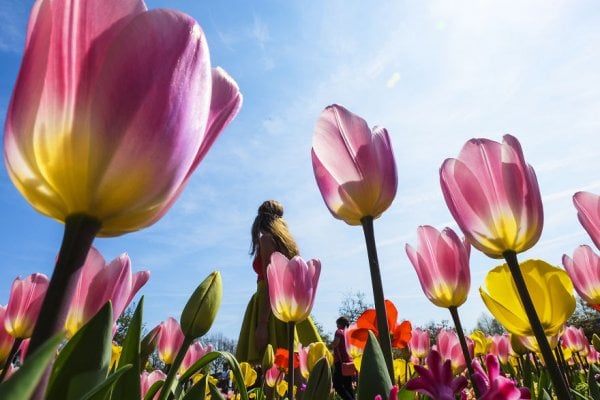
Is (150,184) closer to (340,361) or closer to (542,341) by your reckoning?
(542,341)

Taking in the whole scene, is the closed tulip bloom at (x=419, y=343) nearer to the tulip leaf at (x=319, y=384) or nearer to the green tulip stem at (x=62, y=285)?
the tulip leaf at (x=319, y=384)

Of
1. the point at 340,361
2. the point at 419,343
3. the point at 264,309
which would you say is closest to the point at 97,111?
the point at 419,343

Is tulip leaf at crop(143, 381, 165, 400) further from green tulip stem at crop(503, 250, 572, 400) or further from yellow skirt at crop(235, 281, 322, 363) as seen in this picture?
yellow skirt at crop(235, 281, 322, 363)

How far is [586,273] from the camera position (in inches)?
50.2

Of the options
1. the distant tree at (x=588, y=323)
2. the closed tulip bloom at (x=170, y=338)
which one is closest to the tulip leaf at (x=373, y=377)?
the closed tulip bloom at (x=170, y=338)

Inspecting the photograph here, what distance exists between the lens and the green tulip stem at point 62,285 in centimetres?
35

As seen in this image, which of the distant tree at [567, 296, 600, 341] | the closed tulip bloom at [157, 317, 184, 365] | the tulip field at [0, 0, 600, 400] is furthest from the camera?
the distant tree at [567, 296, 600, 341]

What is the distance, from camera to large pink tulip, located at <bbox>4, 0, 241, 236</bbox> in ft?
1.42

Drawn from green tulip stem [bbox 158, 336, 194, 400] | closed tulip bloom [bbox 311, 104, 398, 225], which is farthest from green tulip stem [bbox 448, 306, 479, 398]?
green tulip stem [bbox 158, 336, 194, 400]

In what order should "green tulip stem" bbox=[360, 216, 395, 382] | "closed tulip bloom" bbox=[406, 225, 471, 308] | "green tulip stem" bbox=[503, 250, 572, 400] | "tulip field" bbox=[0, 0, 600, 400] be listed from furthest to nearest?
"closed tulip bloom" bbox=[406, 225, 471, 308], "green tulip stem" bbox=[360, 216, 395, 382], "green tulip stem" bbox=[503, 250, 572, 400], "tulip field" bbox=[0, 0, 600, 400]

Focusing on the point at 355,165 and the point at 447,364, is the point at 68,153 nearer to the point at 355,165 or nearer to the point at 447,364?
the point at 447,364

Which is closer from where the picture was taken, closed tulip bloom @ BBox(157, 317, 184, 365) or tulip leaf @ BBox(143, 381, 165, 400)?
tulip leaf @ BBox(143, 381, 165, 400)

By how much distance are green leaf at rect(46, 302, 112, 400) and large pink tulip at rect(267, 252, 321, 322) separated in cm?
95

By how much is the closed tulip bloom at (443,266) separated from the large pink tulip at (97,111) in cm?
88
